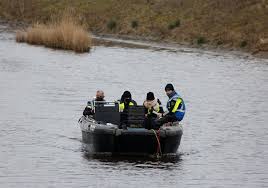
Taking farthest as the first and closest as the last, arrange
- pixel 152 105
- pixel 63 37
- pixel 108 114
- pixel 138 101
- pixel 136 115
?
pixel 63 37 → pixel 138 101 → pixel 152 105 → pixel 108 114 → pixel 136 115

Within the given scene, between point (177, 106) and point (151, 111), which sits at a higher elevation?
point (177, 106)

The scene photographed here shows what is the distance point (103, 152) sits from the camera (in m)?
24.4

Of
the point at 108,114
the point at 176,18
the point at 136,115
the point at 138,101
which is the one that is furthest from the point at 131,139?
the point at 176,18

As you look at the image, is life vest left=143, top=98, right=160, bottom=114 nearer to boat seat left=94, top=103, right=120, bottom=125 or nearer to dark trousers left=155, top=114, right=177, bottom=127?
dark trousers left=155, top=114, right=177, bottom=127

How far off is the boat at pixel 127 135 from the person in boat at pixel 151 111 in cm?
22

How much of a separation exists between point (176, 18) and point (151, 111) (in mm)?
43567

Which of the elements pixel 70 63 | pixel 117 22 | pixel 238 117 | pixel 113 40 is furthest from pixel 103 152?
pixel 117 22

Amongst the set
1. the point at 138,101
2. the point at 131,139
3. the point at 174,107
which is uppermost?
the point at 174,107

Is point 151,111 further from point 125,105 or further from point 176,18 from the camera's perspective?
point 176,18

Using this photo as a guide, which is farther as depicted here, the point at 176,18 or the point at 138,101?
the point at 176,18

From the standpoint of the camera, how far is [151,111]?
2464cm

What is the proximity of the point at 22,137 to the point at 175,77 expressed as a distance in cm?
1921

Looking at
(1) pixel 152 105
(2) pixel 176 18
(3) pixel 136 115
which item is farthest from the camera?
(2) pixel 176 18

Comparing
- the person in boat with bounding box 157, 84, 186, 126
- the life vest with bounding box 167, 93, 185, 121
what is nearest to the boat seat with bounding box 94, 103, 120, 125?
the person in boat with bounding box 157, 84, 186, 126
